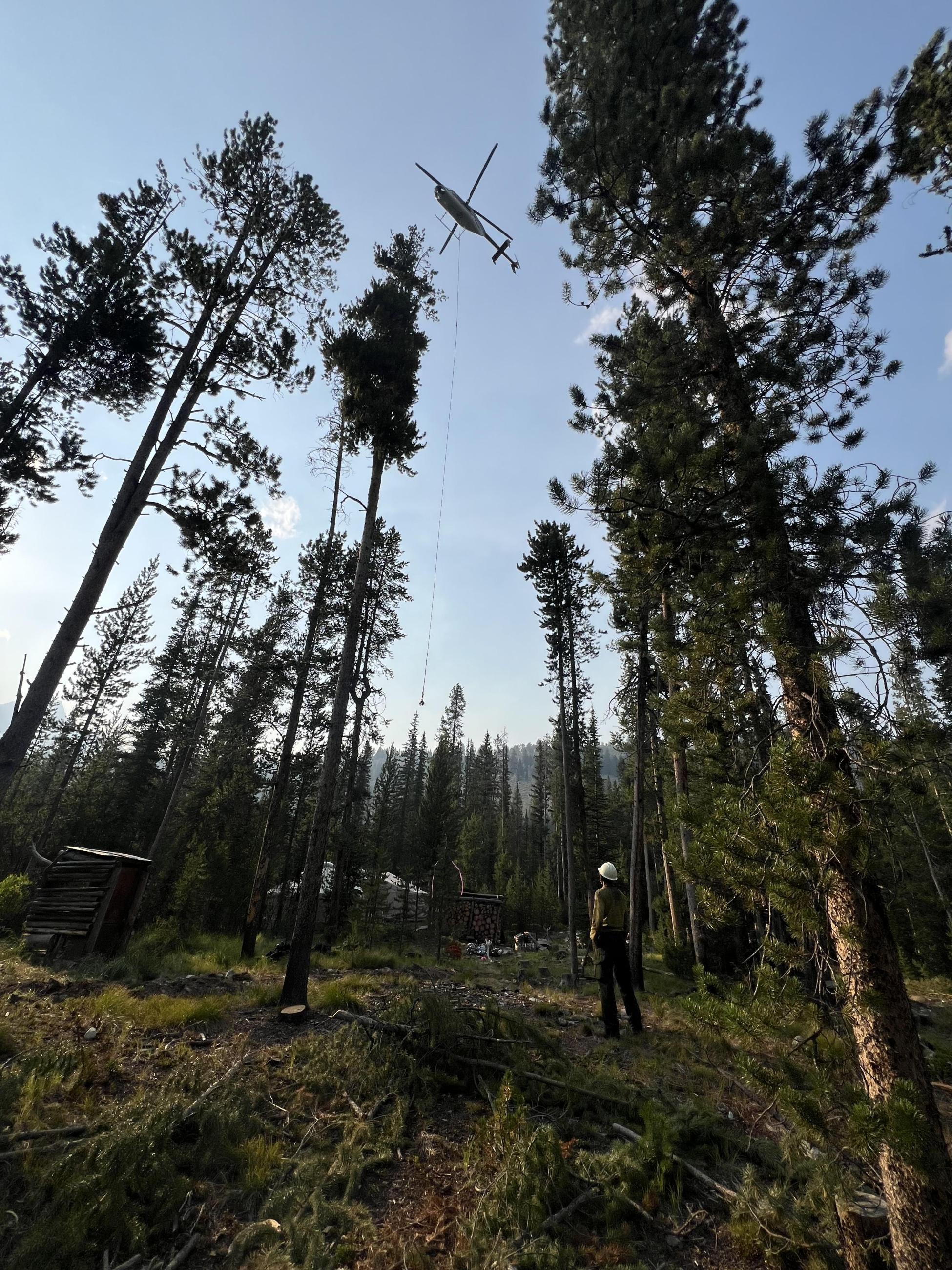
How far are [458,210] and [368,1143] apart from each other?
476 inches

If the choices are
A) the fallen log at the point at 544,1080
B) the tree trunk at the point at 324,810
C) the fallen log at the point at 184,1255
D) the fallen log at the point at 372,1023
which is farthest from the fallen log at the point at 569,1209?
the tree trunk at the point at 324,810

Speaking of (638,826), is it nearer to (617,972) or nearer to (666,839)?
(666,839)

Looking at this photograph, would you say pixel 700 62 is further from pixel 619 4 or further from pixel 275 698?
pixel 275 698

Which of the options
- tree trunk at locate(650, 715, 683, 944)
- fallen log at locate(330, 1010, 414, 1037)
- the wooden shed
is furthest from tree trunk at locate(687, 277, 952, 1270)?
the wooden shed

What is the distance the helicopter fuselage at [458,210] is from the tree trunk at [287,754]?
15.4ft

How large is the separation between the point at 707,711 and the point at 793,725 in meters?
0.61

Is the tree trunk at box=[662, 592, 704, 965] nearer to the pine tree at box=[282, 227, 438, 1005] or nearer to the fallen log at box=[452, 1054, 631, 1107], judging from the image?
the fallen log at box=[452, 1054, 631, 1107]

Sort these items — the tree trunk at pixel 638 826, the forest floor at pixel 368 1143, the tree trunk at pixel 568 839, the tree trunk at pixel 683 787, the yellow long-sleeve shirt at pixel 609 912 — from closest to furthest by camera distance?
the forest floor at pixel 368 1143, the tree trunk at pixel 683 787, the yellow long-sleeve shirt at pixel 609 912, the tree trunk at pixel 638 826, the tree trunk at pixel 568 839

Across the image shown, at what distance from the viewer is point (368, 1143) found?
406cm

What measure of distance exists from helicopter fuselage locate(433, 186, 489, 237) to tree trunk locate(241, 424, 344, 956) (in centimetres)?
471

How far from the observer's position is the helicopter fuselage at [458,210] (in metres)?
8.20

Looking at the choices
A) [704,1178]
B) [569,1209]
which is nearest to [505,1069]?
[569,1209]

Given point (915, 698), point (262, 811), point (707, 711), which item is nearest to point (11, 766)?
point (707, 711)

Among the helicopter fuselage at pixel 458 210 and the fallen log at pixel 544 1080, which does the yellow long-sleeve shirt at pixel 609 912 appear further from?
the helicopter fuselage at pixel 458 210
